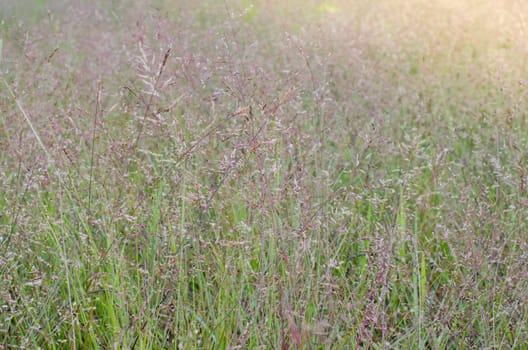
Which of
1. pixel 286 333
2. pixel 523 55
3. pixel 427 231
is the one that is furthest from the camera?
pixel 523 55

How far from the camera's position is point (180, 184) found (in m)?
1.86

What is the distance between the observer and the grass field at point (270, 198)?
1552mm

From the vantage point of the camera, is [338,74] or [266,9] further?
[266,9]

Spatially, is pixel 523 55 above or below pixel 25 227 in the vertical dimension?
above

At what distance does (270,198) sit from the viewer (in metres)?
1.56

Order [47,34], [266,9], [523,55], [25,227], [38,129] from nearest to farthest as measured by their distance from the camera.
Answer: [25,227]
[38,129]
[523,55]
[47,34]
[266,9]

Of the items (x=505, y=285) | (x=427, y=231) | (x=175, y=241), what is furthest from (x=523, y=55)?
(x=175, y=241)

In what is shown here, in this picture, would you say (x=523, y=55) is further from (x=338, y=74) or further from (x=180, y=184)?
(x=180, y=184)

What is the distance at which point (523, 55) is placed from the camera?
3193 mm

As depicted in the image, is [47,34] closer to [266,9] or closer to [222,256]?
[266,9]

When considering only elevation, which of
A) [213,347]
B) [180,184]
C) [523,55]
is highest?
[523,55]

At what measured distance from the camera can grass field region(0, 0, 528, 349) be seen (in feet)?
5.09

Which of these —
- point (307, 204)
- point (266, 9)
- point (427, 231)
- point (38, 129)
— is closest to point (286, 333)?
point (307, 204)

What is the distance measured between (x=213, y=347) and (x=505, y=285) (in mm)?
854
